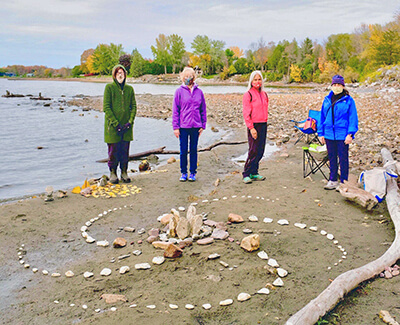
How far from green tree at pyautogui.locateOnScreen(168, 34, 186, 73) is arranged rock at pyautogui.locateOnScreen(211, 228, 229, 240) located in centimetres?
11339

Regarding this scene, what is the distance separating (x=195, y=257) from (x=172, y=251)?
12.5 inches

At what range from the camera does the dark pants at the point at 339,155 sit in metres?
6.95

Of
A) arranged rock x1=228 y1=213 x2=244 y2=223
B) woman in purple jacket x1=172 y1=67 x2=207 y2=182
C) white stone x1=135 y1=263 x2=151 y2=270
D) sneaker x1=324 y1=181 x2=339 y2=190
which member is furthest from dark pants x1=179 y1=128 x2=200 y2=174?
white stone x1=135 y1=263 x2=151 y2=270

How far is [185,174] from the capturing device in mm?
8633

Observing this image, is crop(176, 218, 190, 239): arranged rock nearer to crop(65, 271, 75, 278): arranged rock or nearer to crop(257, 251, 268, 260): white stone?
crop(257, 251, 268, 260): white stone

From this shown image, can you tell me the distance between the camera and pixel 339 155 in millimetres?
7016

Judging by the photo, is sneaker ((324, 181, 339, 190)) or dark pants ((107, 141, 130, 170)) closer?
sneaker ((324, 181, 339, 190))

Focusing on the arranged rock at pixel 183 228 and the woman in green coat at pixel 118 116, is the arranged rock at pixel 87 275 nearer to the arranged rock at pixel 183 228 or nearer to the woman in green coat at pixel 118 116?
the arranged rock at pixel 183 228

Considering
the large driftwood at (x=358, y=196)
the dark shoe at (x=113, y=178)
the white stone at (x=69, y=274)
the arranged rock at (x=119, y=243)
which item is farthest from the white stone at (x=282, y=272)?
the dark shoe at (x=113, y=178)

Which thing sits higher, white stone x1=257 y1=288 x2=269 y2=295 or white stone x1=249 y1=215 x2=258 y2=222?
white stone x1=249 y1=215 x2=258 y2=222

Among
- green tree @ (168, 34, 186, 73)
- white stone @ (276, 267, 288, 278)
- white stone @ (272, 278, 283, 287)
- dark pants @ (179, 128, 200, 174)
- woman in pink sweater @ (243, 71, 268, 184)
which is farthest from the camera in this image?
green tree @ (168, 34, 186, 73)

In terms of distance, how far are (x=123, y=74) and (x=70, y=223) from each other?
3.44m

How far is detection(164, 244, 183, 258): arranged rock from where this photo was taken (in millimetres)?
4730

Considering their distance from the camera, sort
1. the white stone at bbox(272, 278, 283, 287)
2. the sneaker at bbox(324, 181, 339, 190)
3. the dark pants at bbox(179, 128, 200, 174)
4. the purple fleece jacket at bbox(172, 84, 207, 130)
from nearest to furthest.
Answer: the white stone at bbox(272, 278, 283, 287)
the sneaker at bbox(324, 181, 339, 190)
the purple fleece jacket at bbox(172, 84, 207, 130)
the dark pants at bbox(179, 128, 200, 174)
